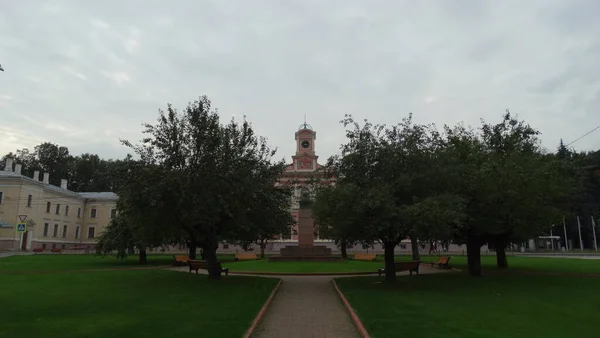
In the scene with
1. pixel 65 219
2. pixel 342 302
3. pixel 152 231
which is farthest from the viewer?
pixel 65 219

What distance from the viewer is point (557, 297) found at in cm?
1653

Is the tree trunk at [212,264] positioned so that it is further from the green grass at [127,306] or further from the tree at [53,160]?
the tree at [53,160]

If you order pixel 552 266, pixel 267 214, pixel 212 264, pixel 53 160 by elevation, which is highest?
pixel 53 160

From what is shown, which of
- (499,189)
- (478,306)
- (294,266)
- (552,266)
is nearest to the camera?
(478,306)

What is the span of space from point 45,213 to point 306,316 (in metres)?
61.9

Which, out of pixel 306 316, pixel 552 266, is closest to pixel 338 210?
pixel 306 316

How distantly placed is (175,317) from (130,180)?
9721 mm

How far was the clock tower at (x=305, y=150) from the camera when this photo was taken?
2822 inches

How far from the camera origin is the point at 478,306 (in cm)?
1452

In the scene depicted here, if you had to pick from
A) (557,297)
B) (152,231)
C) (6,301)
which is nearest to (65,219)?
(152,231)

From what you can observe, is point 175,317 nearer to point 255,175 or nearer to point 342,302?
point 342,302

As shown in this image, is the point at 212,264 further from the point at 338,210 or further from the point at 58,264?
the point at 58,264

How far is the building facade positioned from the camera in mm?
57719

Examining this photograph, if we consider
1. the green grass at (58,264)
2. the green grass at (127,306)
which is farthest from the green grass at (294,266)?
the green grass at (127,306)
